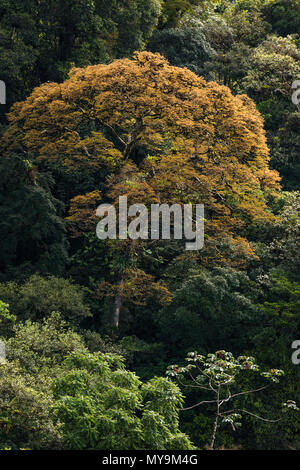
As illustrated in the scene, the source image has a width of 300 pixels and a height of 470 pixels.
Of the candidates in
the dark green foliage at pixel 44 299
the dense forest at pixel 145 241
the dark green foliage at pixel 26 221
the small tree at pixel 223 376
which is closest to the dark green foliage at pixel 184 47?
the dense forest at pixel 145 241

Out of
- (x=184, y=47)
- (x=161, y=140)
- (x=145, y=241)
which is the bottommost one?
(x=145, y=241)

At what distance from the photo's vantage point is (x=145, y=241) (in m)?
17.2

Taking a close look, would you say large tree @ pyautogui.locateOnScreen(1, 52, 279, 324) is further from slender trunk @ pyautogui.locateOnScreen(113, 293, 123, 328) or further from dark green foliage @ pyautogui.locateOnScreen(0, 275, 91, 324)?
dark green foliage @ pyautogui.locateOnScreen(0, 275, 91, 324)

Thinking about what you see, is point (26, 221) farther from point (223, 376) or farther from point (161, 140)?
point (223, 376)

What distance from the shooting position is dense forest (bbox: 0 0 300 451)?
557 inches

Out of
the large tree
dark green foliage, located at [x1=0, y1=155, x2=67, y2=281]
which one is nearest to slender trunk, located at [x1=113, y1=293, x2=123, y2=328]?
the large tree

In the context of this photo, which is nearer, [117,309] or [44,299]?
[44,299]

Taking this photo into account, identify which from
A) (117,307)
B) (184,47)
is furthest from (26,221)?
(184,47)

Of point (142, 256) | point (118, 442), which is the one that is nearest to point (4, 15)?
point (142, 256)

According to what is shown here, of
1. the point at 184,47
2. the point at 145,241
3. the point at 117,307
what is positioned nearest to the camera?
the point at 117,307

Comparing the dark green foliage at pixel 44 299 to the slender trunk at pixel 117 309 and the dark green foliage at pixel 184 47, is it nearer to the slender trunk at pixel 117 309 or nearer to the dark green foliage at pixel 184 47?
the slender trunk at pixel 117 309

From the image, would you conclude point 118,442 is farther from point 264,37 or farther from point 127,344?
point 264,37

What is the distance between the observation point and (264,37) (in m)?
28.0

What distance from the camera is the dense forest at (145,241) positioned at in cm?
1414
